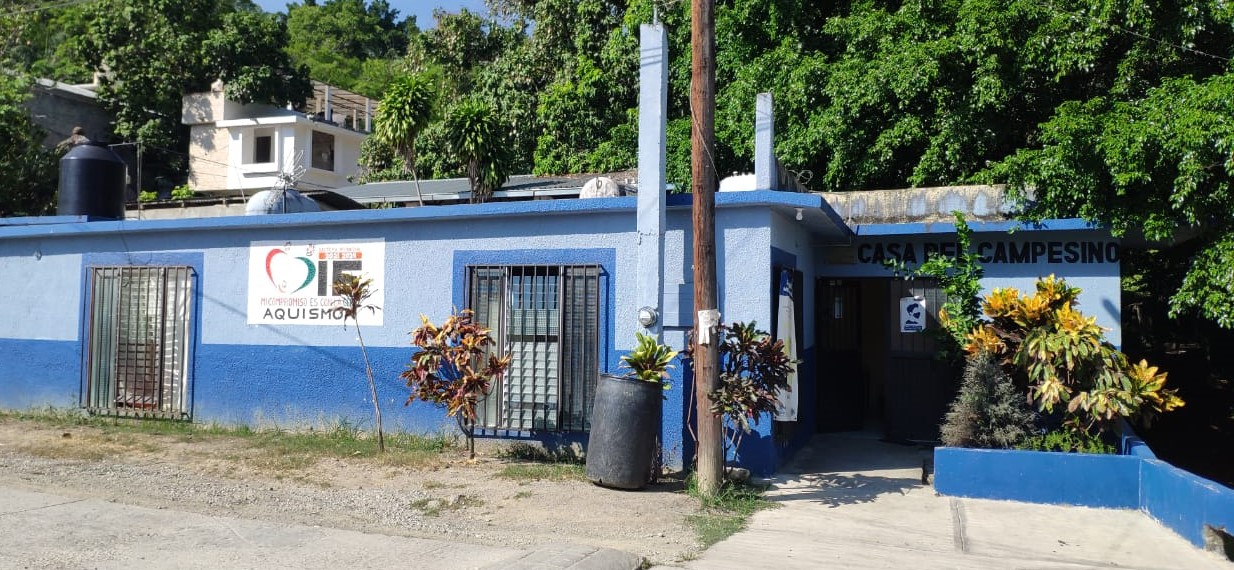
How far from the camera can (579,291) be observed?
1007 centimetres

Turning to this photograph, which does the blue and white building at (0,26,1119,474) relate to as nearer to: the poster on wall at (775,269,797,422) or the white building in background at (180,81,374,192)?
the poster on wall at (775,269,797,422)

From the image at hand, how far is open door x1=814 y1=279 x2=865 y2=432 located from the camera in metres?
12.5

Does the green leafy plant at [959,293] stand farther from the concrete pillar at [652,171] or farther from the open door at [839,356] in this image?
the concrete pillar at [652,171]

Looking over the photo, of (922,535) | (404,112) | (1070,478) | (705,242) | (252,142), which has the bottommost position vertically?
(922,535)

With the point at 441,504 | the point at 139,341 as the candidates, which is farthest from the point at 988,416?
the point at 139,341

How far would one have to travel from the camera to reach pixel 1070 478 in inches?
336

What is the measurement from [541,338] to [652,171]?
89.4 inches

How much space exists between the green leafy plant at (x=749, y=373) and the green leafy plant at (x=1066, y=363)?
2.33 meters

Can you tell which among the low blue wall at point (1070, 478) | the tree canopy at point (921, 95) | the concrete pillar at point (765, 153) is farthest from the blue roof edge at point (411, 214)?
the tree canopy at point (921, 95)

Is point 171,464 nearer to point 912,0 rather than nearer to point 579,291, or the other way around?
point 579,291

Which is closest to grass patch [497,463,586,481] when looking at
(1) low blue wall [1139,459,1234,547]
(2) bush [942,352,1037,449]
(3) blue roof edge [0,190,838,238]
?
(3) blue roof edge [0,190,838,238]

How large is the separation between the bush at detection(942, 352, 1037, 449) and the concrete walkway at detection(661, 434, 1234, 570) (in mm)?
618

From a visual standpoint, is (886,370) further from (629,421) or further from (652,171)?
(629,421)

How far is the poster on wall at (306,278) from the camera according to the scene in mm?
11125
